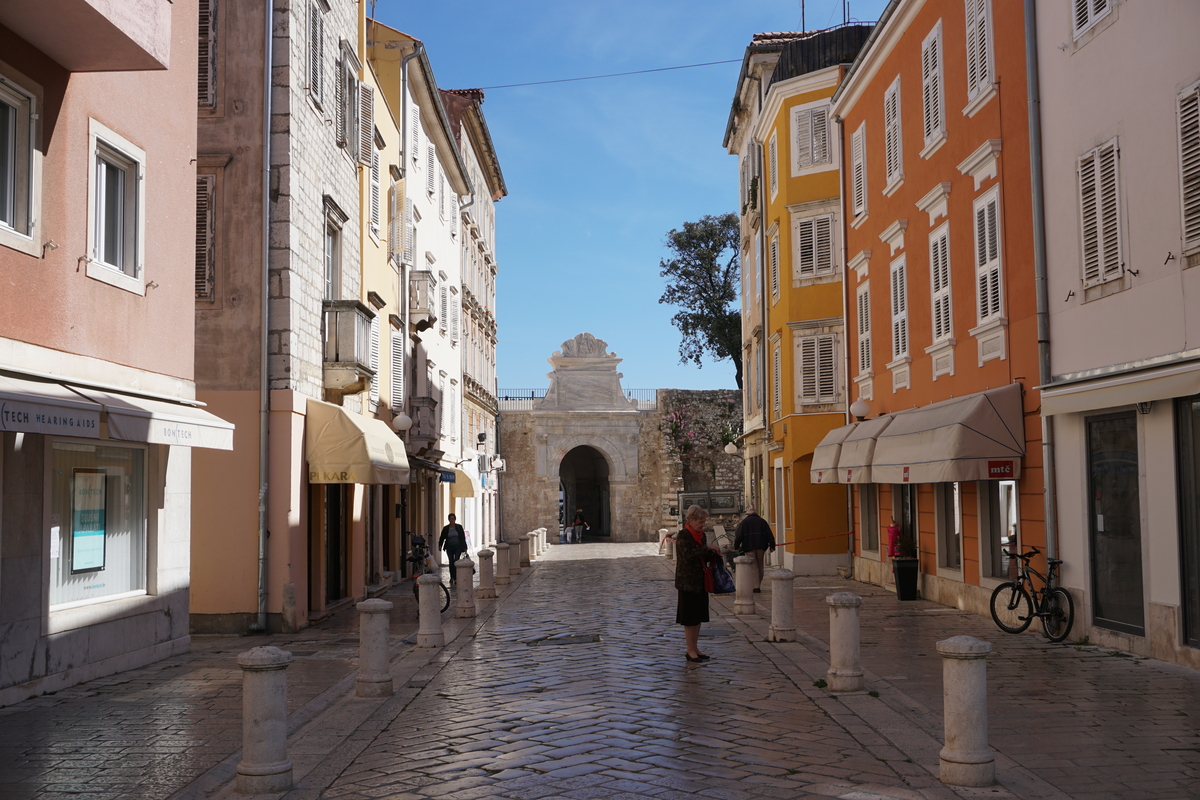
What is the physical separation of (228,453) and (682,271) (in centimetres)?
4057

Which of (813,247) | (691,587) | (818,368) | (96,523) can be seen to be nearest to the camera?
(96,523)

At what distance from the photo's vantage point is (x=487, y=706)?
902 centimetres

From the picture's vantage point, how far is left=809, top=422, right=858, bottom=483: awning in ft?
69.9

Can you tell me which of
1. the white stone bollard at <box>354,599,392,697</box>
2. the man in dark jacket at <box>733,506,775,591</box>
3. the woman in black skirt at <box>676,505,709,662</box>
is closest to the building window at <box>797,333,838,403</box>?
the man in dark jacket at <box>733,506,775,591</box>

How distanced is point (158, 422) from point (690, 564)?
214 inches

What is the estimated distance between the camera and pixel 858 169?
2286 centimetres

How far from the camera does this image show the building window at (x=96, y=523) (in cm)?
1027

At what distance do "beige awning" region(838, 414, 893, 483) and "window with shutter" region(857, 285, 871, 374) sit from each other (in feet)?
5.40

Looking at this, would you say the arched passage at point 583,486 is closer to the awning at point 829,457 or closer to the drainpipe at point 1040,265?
the awning at point 829,457

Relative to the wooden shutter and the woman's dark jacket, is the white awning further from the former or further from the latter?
the wooden shutter

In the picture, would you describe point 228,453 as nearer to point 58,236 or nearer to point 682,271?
point 58,236

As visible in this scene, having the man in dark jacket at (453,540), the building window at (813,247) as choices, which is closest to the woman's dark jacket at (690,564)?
the man in dark jacket at (453,540)

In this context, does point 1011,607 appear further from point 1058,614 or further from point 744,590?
point 744,590

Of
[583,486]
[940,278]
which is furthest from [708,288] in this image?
[940,278]
